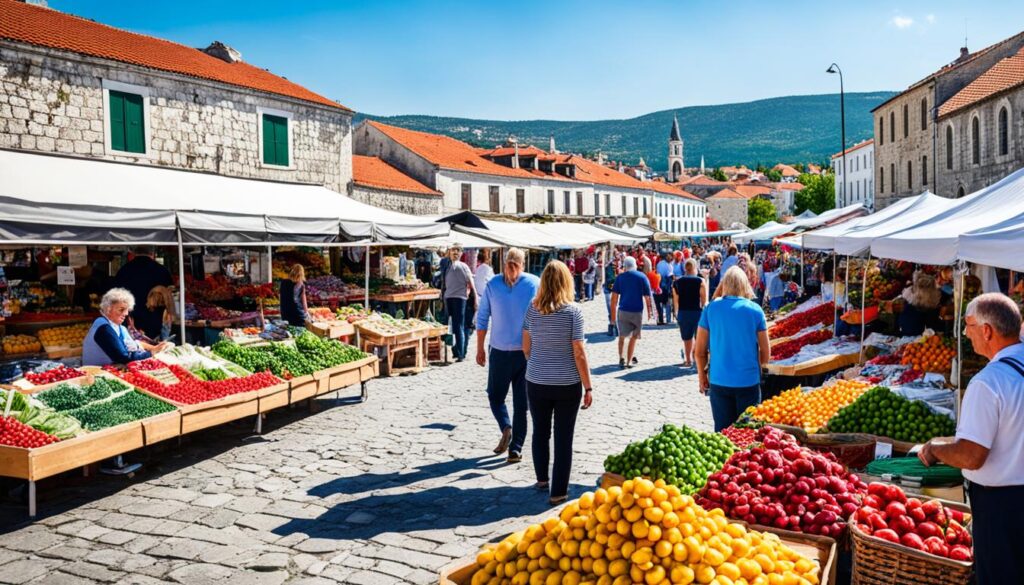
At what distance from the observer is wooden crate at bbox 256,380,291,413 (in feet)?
27.1

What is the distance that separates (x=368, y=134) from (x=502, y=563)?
41.6 metres

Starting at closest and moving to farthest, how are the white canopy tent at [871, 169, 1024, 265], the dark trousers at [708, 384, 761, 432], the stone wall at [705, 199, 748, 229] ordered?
the white canopy tent at [871, 169, 1024, 265] → the dark trousers at [708, 384, 761, 432] → the stone wall at [705, 199, 748, 229]

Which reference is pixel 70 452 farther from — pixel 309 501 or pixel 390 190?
pixel 390 190

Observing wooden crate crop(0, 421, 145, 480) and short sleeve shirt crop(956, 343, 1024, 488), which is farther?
wooden crate crop(0, 421, 145, 480)

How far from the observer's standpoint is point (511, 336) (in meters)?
6.99

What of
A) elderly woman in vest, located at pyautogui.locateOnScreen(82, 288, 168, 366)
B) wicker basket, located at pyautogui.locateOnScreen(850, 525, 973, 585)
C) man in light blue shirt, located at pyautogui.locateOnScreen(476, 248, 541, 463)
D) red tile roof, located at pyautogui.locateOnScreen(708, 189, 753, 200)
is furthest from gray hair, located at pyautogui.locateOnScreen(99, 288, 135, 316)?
red tile roof, located at pyautogui.locateOnScreen(708, 189, 753, 200)

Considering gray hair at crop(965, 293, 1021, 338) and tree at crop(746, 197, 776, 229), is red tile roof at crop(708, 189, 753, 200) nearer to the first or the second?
tree at crop(746, 197, 776, 229)

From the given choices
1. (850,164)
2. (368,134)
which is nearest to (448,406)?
(368,134)

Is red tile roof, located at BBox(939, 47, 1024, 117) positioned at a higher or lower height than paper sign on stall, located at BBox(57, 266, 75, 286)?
higher

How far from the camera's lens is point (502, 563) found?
3.38m

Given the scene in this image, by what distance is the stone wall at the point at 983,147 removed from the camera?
31438 millimetres

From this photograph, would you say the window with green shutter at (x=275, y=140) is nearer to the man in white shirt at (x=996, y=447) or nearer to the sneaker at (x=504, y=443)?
the sneaker at (x=504, y=443)

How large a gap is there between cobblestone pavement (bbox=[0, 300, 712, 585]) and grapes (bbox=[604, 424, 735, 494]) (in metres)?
1.20

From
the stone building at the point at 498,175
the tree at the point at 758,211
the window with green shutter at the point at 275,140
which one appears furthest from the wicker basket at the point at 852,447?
the tree at the point at 758,211
